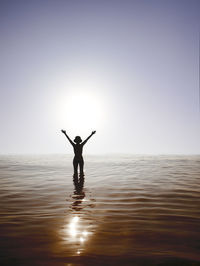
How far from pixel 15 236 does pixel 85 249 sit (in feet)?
4.31

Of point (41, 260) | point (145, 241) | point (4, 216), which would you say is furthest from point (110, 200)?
point (41, 260)

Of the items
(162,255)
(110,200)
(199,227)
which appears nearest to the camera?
(162,255)

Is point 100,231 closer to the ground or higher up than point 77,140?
closer to the ground

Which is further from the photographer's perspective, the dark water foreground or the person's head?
the person's head

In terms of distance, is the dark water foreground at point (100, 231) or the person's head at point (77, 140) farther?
the person's head at point (77, 140)

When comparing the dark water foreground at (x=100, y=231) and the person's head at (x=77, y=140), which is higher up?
the person's head at (x=77, y=140)

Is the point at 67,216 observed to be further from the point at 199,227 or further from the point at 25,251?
the point at 199,227

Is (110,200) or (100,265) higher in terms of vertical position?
(100,265)

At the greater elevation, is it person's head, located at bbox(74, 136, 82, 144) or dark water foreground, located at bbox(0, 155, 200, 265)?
person's head, located at bbox(74, 136, 82, 144)

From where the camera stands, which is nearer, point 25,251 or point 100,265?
point 100,265

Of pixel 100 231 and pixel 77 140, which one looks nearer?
pixel 100 231

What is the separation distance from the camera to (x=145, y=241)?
2646 mm

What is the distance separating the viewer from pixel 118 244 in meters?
2.54

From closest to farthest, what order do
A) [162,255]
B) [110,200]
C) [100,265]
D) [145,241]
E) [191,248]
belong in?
[100,265], [162,255], [191,248], [145,241], [110,200]
